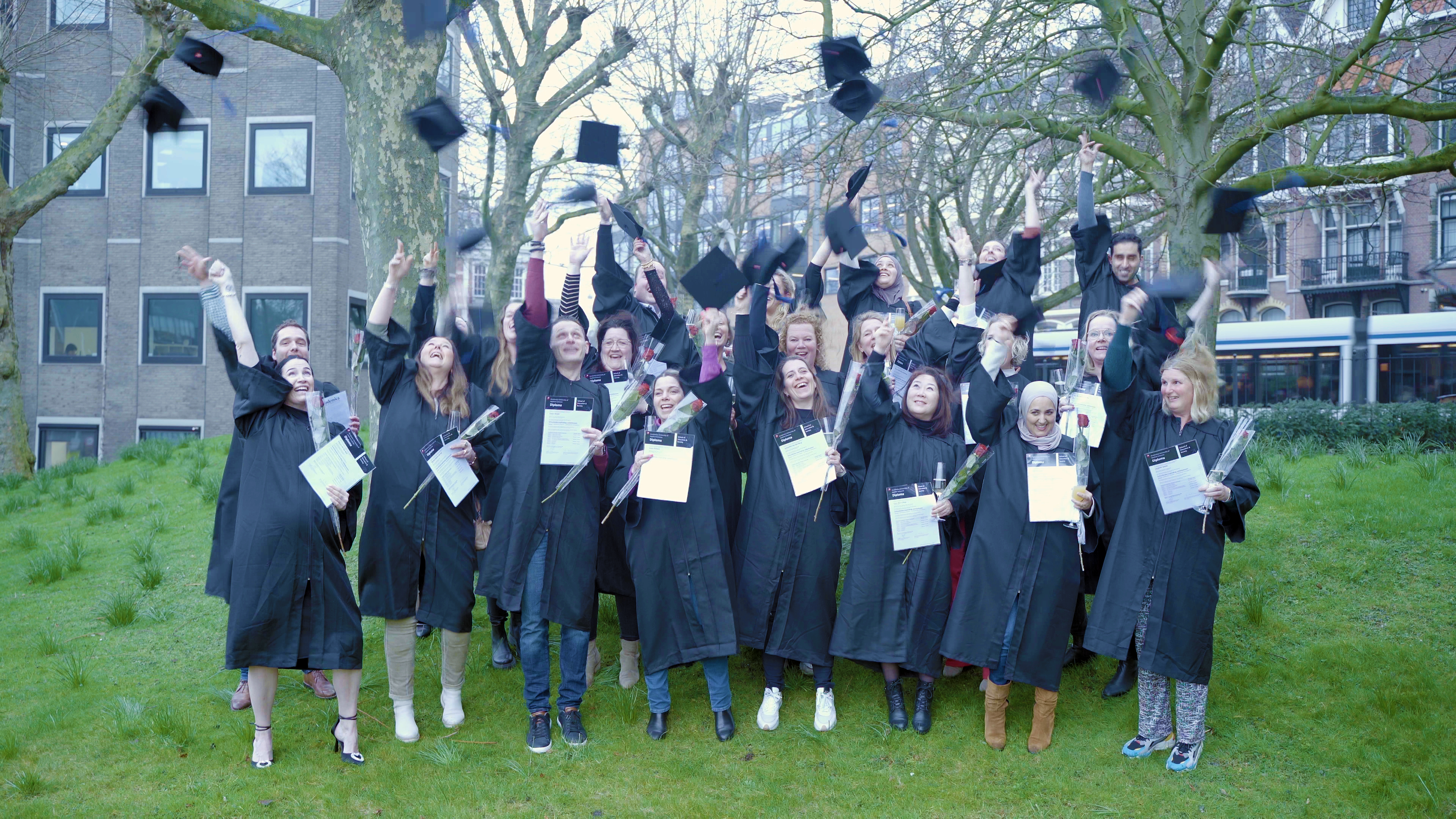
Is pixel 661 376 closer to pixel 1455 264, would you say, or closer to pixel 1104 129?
pixel 1104 129

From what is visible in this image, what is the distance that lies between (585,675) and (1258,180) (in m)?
5.75

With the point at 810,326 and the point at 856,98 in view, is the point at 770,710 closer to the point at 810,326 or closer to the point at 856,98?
the point at 810,326

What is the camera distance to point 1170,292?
16.8 feet

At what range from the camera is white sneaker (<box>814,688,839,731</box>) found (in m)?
5.03

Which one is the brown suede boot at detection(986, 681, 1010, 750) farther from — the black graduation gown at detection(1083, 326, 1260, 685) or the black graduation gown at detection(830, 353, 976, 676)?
the black graduation gown at detection(1083, 326, 1260, 685)

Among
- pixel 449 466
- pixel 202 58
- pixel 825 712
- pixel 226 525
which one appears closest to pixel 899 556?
pixel 825 712

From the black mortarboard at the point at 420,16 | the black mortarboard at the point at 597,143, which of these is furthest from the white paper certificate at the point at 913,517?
the black mortarboard at the point at 420,16

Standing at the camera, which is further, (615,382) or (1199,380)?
(615,382)

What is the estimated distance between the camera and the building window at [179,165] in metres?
22.6

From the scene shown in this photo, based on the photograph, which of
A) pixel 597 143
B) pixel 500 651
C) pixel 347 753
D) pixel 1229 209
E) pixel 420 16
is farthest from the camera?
pixel 420 16

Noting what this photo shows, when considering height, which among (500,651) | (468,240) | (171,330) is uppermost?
(171,330)

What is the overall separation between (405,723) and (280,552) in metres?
1.11

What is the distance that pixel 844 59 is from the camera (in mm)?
6695

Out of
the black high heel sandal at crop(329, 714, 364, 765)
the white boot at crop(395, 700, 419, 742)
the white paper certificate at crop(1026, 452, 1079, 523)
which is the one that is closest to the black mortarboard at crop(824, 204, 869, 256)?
the white paper certificate at crop(1026, 452, 1079, 523)
